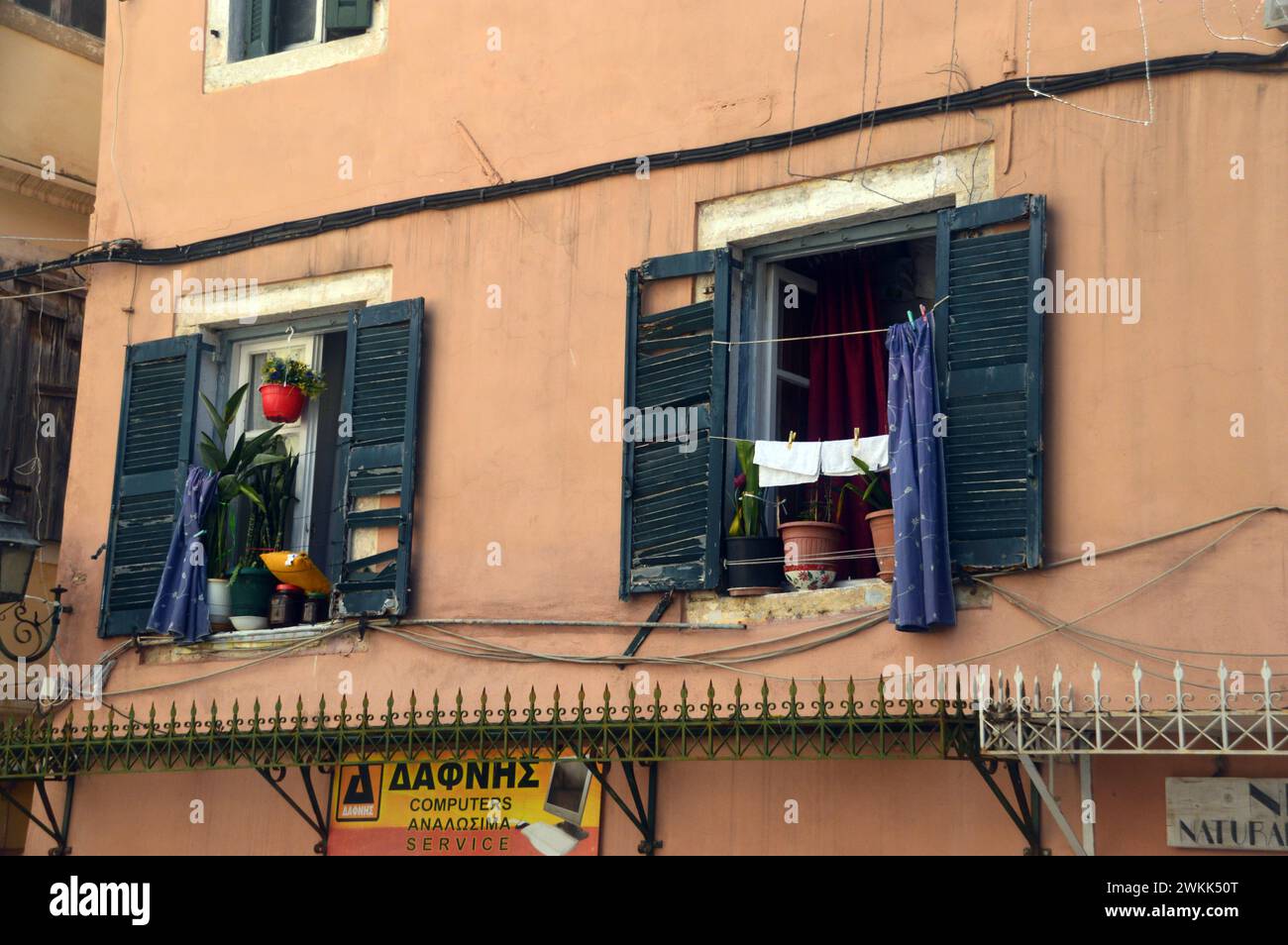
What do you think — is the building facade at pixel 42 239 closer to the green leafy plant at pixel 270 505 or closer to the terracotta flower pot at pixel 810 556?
the green leafy plant at pixel 270 505

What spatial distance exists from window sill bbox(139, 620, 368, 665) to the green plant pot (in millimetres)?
117

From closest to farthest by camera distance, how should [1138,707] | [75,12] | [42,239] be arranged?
[1138,707], [42,239], [75,12]

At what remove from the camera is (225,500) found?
36.0 ft

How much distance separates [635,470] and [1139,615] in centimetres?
268

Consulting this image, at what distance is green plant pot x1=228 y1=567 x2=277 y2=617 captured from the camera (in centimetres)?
1073

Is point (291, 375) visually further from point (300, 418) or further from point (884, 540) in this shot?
point (884, 540)

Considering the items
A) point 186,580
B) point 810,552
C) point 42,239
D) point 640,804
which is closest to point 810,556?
point 810,552

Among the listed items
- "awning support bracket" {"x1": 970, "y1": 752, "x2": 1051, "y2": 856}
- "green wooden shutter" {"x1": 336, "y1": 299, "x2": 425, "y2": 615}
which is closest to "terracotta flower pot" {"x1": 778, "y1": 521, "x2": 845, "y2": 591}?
"awning support bracket" {"x1": 970, "y1": 752, "x2": 1051, "y2": 856}

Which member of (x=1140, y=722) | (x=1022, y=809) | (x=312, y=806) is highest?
(x=1140, y=722)

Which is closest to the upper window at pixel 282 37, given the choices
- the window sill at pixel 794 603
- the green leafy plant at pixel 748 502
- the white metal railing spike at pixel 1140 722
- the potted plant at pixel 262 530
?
the potted plant at pixel 262 530

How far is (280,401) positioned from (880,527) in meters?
3.78

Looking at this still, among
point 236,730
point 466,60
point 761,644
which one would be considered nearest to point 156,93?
point 466,60

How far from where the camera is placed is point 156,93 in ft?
39.4

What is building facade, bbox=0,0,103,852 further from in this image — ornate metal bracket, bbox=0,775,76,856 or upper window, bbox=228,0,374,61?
upper window, bbox=228,0,374,61
